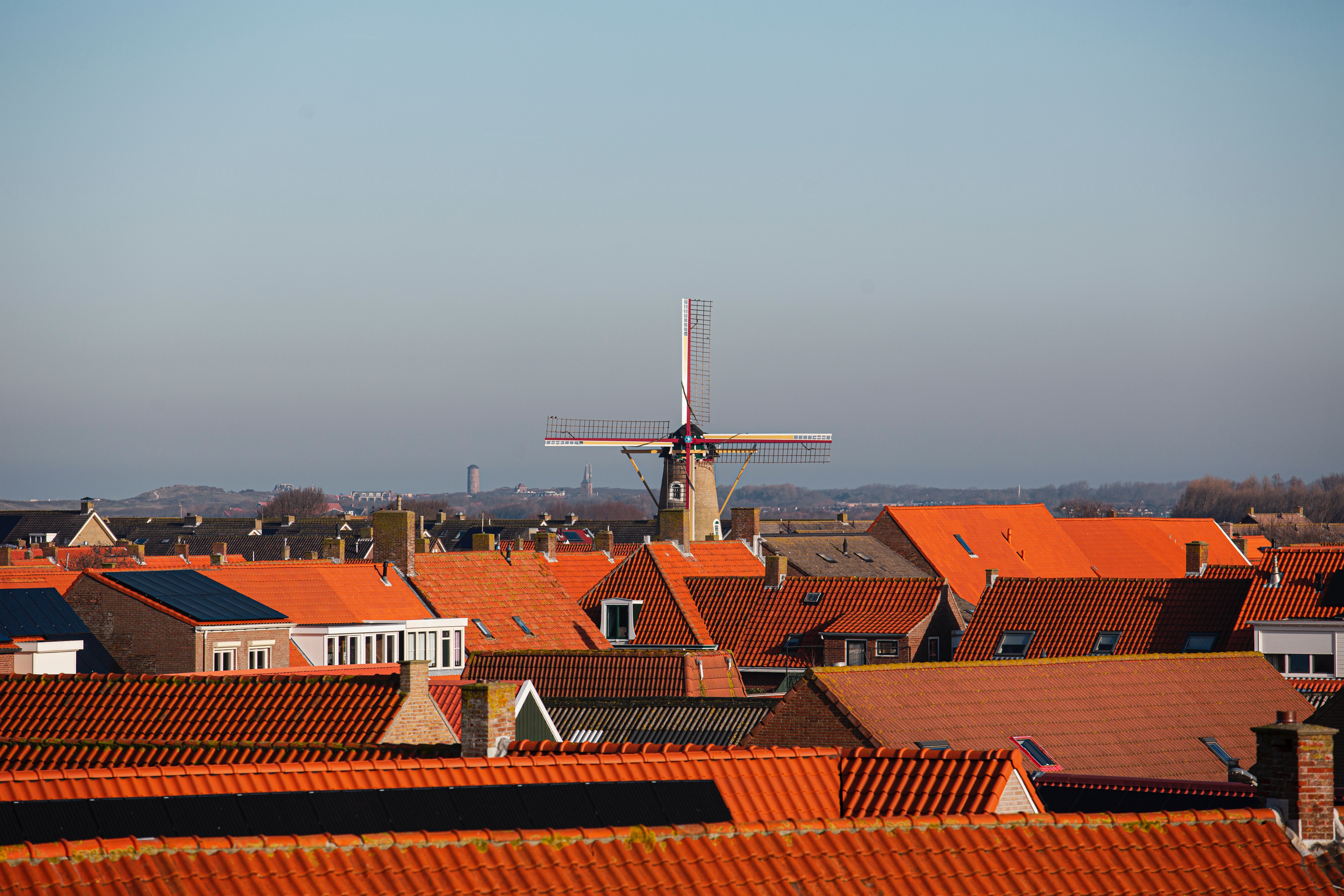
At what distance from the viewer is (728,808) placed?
17484 millimetres

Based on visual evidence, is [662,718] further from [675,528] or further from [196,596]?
[675,528]

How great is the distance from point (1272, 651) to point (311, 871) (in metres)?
40.6

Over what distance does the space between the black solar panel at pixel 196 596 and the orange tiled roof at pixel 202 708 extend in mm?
14112

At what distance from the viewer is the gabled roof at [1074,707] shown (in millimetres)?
31531

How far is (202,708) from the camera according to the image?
26203 mm

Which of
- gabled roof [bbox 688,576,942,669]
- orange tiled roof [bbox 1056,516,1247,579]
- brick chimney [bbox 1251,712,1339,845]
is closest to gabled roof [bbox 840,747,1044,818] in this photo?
brick chimney [bbox 1251,712,1339,845]

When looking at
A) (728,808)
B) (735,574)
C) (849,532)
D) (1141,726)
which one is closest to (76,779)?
(728,808)

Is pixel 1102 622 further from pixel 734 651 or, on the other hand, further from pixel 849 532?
pixel 849 532

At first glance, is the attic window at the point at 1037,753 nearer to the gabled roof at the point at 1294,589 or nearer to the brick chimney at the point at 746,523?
the gabled roof at the point at 1294,589

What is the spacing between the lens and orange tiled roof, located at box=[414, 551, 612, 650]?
165 feet

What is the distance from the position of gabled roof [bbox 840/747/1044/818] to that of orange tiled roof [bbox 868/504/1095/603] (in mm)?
56198

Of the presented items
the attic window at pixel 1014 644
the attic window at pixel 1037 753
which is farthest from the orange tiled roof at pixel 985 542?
the attic window at pixel 1037 753

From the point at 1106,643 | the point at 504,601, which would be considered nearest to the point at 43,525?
the point at 504,601

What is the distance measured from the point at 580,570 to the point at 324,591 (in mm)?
12783
